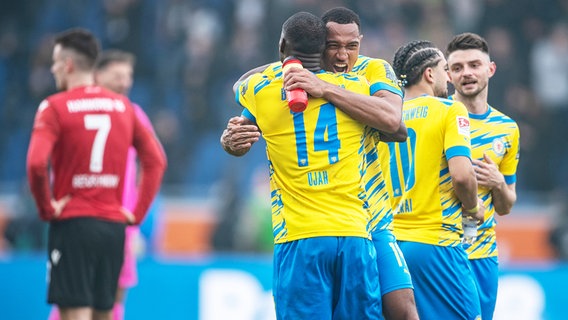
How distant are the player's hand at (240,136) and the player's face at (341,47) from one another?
0.55 m

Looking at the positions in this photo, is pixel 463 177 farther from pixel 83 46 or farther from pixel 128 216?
pixel 83 46

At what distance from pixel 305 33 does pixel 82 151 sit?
299 cm

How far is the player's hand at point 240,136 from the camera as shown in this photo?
→ 17.8ft

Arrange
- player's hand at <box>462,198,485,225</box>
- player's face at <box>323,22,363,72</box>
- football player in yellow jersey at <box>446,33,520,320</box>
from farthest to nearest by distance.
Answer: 1. football player in yellow jersey at <box>446,33,520,320</box>
2. player's hand at <box>462,198,485,225</box>
3. player's face at <box>323,22,363,72</box>

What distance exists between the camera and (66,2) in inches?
679

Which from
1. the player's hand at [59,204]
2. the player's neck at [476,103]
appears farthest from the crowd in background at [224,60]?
the player's neck at [476,103]

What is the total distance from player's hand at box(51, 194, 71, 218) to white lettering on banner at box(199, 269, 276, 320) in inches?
117

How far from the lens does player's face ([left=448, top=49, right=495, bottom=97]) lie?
22.1ft

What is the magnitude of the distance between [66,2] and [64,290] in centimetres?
1051

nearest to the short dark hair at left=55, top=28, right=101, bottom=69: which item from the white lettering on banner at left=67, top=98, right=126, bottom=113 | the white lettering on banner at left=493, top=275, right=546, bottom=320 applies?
the white lettering on banner at left=67, top=98, right=126, bottom=113

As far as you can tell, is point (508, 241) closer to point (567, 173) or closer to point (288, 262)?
point (567, 173)

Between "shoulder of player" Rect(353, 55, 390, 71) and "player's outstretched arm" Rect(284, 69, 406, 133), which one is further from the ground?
"shoulder of player" Rect(353, 55, 390, 71)

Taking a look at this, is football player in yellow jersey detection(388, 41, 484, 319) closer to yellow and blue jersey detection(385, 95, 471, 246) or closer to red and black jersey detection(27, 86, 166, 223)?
yellow and blue jersey detection(385, 95, 471, 246)

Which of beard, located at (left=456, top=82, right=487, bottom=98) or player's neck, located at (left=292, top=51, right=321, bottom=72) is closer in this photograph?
player's neck, located at (left=292, top=51, right=321, bottom=72)
